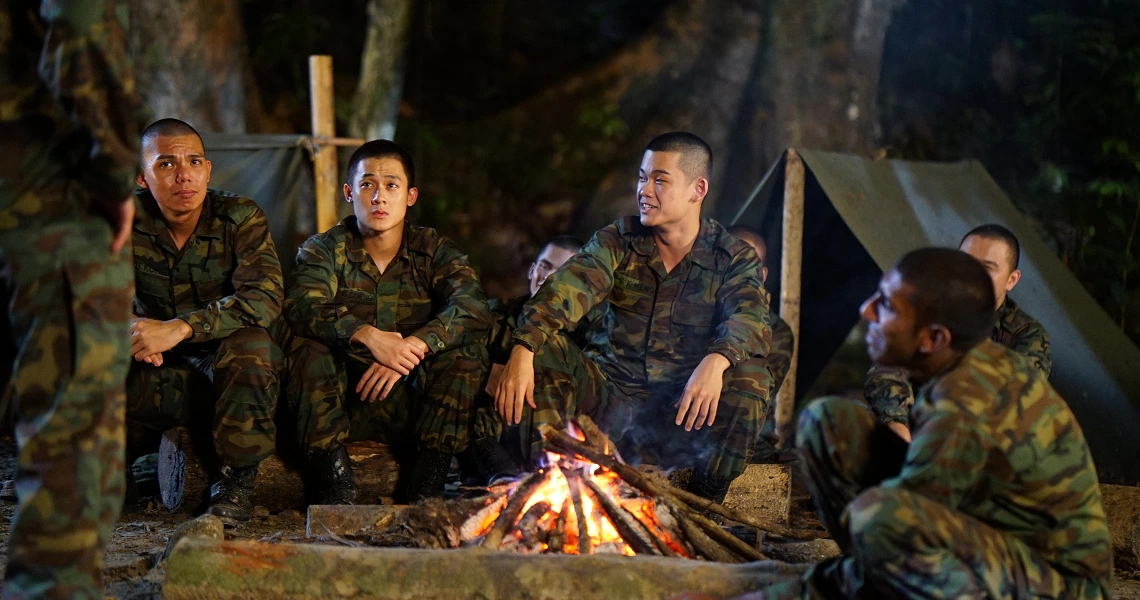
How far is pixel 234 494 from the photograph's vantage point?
4246mm

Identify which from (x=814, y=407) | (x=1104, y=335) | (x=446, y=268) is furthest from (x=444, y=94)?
(x=814, y=407)

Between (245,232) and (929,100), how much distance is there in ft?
24.6

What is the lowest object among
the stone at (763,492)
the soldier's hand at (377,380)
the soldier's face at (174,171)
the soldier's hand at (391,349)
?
the stone at (763,492)

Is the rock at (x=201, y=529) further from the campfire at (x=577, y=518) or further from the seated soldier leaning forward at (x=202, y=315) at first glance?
the seated soldier leaning forward at (x=202, y=315)

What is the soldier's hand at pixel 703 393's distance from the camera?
4180 mm

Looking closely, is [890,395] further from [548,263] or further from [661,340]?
[548,263]

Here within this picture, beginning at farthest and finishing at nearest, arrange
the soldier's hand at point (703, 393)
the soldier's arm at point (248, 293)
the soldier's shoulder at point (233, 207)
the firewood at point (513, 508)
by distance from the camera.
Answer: the soldier's shoulder at point (233, 207) < the soldier's arm at point (248, 293) < the soldier's hand at point (703, 393) < the firewood at point (513, 508)

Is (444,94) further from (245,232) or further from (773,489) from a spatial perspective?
(773,489)

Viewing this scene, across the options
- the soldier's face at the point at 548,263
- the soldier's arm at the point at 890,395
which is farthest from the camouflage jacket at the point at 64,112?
the soldier's arm at the point at 890,395

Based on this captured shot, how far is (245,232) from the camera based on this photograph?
15.3 ft

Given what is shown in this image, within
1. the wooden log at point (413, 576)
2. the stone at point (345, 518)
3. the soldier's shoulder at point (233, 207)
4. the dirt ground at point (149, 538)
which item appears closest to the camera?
the wooden log at point (413, 576)

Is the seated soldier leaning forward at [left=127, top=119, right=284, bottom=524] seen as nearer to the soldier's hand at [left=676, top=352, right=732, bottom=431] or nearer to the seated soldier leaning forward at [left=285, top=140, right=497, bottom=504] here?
the seated soldier leaning forward at [left=285, top=140, right=497, bottom=504]

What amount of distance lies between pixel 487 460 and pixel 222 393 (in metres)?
1.17

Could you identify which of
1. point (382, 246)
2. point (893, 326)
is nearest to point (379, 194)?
point (382, 246)
